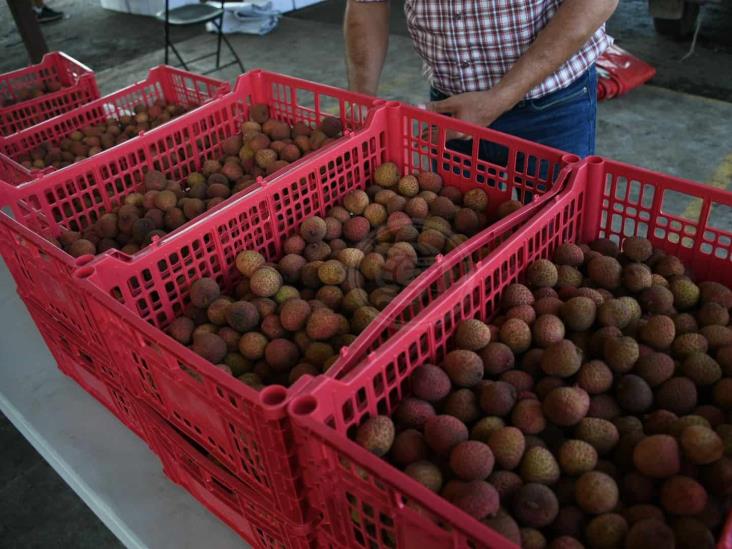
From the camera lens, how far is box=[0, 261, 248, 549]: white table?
1.25 metres

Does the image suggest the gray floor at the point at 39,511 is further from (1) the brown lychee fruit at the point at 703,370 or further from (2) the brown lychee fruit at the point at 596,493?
(1) the brown lychee fruit at the point at 703,370

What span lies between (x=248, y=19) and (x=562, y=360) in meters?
6.95

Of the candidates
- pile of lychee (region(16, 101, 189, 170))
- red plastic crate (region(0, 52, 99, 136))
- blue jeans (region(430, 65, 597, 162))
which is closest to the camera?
blue jeans (region(430, 65, 597, 162))

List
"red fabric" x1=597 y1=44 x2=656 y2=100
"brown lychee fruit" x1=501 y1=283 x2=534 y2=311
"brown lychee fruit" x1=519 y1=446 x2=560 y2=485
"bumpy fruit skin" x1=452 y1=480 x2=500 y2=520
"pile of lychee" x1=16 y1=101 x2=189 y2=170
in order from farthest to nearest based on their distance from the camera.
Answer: "red fabric" x1=597 y1=44 x2=656 y2=100
"pile of lychee" x1=16 y1=101 x2=189 y2=170
"brown lychee fruit" x1=501 y1=283 x2=534 y2=311
"brown lychee fruit" x1=519 y1=446 x2=560 y2=485
"bumpy fruit skin" x1=452 y1=480 x2=500 y2=520

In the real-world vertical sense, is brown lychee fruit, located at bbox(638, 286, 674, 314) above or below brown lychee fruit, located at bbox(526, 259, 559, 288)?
below

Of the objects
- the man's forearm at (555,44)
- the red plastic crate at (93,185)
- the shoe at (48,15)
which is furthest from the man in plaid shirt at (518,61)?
the shoe at (48,15)

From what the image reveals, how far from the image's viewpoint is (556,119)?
6.61 feet

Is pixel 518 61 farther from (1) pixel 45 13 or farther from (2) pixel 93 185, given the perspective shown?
(1) pixel 45 13

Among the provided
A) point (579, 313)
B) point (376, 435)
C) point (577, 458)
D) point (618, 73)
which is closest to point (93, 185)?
point (376, 435)

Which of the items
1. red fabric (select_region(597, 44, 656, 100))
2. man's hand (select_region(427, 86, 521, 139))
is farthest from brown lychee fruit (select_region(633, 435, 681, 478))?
red fabric (select_region(597, 44, 656, 100))

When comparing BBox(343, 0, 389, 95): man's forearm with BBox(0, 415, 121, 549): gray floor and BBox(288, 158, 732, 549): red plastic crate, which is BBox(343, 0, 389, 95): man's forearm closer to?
BBox(288, 158, 732, 549): red plastic crate

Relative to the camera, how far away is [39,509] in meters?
2.42

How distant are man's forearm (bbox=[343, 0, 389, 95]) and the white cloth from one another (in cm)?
507

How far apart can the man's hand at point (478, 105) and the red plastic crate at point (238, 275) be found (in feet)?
0.45
